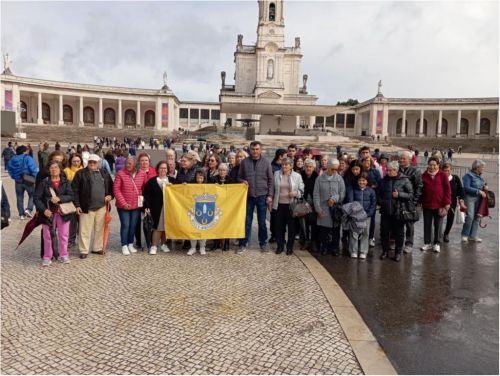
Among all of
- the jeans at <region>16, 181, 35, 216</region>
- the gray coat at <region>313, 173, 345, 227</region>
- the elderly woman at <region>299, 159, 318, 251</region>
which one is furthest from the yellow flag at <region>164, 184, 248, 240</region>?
the jeans at <region>16, 181, 35, 216</region>

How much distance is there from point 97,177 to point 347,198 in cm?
450

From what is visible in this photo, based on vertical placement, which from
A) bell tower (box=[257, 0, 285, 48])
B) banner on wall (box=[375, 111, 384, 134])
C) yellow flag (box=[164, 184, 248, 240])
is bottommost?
yellow flag (box=[164, 184, 248, 240])

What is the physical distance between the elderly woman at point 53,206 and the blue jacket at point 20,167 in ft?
13.0

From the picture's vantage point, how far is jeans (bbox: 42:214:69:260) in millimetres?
6734

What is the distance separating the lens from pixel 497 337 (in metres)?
4.38

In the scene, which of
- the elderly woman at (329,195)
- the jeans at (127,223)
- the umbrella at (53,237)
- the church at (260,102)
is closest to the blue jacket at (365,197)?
the elderly woman at (329,195)

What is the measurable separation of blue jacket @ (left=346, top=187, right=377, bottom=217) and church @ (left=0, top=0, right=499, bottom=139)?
165 feet

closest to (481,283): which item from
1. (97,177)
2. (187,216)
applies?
(187,216)

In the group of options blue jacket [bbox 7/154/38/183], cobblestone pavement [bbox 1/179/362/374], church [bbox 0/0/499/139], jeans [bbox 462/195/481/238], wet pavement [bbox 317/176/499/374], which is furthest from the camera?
church [bbox 0/0/499/139]

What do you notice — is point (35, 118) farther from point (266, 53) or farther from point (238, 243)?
point (238, 243)

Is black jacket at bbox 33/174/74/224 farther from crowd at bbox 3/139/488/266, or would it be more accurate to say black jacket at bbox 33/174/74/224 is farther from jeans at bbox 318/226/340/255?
jeans at bbox 318/226/340/255

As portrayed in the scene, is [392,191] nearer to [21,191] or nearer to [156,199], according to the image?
[156,199]

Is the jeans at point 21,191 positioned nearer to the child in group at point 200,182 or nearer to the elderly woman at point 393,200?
the child in group at point 200,182

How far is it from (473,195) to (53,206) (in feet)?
27.0
